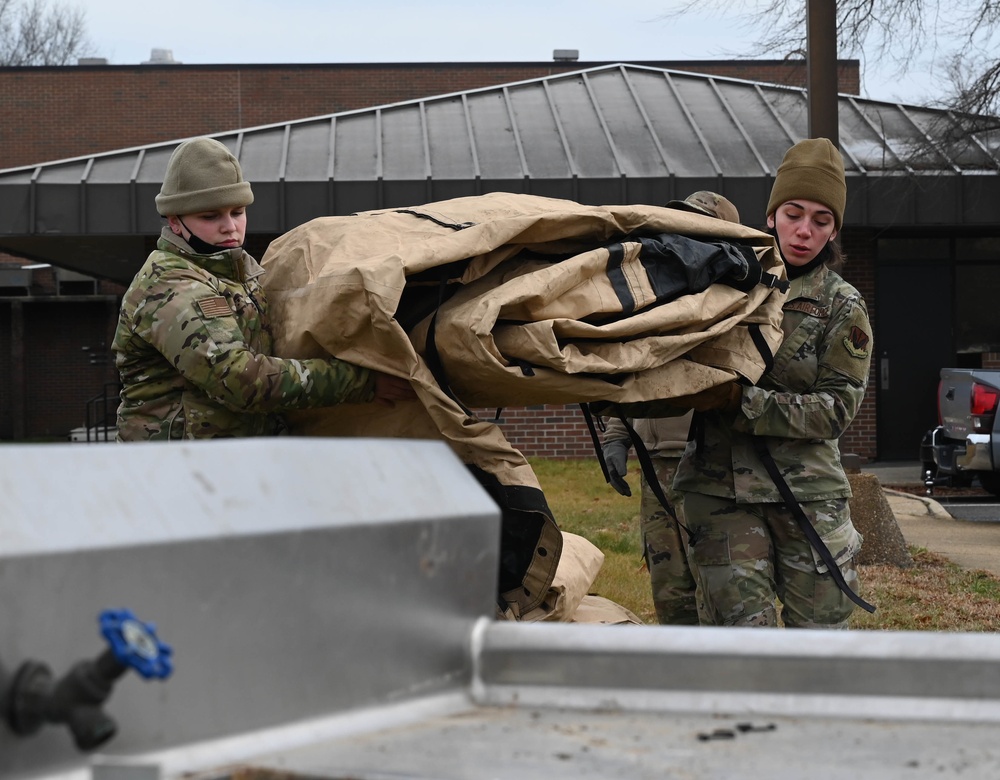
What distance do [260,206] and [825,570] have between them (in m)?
10.9

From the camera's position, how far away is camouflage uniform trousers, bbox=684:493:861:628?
390cm

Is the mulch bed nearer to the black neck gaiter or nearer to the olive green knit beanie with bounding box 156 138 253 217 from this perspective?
the black neck gaiter

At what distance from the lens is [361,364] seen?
3.07m

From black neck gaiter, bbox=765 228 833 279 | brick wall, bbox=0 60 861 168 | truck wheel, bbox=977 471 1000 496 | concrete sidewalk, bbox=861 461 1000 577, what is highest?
brick wall, bbox=0 60 861 168

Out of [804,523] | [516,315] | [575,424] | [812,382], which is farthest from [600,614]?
[575,424]

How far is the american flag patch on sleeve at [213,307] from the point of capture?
3.08 meters

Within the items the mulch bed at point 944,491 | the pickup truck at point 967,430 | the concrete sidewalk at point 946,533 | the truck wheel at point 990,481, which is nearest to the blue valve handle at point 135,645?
the concrete sidewalk at point 946,533

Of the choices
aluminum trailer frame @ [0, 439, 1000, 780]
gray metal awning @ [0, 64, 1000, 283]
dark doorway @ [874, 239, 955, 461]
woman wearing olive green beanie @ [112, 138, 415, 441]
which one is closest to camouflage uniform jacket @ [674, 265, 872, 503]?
woman wearing olive green beanie @ [112, 138, 415, 441]

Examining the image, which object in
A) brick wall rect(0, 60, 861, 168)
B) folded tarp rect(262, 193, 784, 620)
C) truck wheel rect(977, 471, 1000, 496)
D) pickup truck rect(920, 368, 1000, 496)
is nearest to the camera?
folded tarp rect(262, 193, 784, 620)

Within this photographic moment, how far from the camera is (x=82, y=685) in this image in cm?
122

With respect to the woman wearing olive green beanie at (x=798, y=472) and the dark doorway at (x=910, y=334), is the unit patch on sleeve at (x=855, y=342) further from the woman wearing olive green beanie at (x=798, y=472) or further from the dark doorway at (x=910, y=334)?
the dark doorway at (x=910, y=334)

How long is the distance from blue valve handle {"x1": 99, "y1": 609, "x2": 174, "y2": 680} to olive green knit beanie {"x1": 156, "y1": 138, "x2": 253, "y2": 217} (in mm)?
2124

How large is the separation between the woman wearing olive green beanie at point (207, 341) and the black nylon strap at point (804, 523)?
1.29 metres

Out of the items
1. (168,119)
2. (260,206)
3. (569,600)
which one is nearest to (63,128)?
(168,119)
